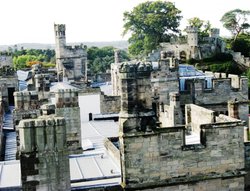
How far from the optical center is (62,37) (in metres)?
60.4

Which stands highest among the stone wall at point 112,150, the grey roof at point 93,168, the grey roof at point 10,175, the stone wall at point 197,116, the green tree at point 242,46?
the green tree at point 242,46

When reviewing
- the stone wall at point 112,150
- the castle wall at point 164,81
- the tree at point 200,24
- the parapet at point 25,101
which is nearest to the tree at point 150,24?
the tree at point 200,24

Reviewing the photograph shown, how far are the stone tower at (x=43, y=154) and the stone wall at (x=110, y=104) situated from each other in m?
16.1

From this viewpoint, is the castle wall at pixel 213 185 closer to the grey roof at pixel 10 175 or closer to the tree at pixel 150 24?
the grey roof at pixel 10 175

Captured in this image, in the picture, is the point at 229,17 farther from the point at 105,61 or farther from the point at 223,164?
the point at 223,164

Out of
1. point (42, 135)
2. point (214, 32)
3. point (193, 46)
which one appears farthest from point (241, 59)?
point (42, 135)

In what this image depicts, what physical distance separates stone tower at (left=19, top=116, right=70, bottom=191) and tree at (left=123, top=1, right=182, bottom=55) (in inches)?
2621

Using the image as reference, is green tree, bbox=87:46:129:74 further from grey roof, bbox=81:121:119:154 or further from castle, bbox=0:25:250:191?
castle, bbox=0:25:250:191

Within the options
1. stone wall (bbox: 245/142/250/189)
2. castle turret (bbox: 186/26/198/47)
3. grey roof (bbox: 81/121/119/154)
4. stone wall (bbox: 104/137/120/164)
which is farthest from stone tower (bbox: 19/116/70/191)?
castle turret (bbox: 186/26/198/47)

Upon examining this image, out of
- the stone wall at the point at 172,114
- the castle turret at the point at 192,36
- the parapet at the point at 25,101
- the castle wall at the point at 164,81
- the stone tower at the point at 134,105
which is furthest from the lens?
the castle turret at the point at 192,36

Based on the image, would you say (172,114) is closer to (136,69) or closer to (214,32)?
(136,69)

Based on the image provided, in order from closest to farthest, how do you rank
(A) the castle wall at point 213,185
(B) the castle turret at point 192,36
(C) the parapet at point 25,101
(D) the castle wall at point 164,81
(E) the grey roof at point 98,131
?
1. (A) the castle wall at point 213,185
2. (E) the grey roof at point 98,131
3. (C) the parapet at point 25,101
4. (D) the castle wall at point 164,81
5. (B) the castle turret at point 192,36

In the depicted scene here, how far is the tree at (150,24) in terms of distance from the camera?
77188 mm

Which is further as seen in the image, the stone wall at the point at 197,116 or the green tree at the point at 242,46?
the green tree at the point at 242,46
